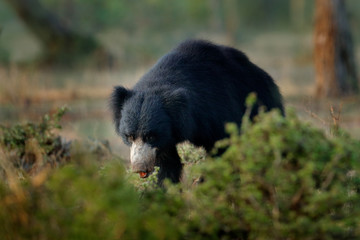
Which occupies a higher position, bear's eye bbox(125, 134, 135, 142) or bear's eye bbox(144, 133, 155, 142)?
bear's eye bbox(125, 134, 135, 142)

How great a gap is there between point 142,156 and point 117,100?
0.59 metres

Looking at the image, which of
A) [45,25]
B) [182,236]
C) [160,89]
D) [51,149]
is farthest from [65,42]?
[182,236]

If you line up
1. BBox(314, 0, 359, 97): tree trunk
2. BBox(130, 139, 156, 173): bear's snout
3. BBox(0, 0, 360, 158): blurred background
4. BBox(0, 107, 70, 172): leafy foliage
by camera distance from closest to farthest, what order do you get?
1. BBox(130, 139, 156, 173): bear's snout
2. BBox(0, 107, 70, 172): leafy foliage
3. BBox(0, 0, 360, 158): blurred background
4. BBox(314, 0, 359, 97): tree trunk

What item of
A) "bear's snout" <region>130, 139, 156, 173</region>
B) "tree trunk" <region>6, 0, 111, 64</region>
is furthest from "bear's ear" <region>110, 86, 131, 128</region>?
"tree trunk" <region>6, 0, 111, 64</region>

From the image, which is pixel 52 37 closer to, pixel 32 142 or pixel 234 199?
pixel 32 142

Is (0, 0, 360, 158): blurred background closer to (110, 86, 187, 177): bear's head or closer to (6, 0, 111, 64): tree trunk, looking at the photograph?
(6, 0, 111, 64): tree trunk

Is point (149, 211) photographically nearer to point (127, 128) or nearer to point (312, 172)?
point (312, 172)

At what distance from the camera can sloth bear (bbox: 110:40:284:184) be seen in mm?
3658

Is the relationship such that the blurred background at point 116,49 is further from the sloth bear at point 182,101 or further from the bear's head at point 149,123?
the bear's head at point 149,123

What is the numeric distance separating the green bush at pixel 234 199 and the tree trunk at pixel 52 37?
1678cm

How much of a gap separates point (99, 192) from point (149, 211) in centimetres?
29

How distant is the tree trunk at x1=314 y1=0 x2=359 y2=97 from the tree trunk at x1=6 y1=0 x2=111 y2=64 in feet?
32.3

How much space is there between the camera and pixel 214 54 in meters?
4.36

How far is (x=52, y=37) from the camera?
19016 mm
